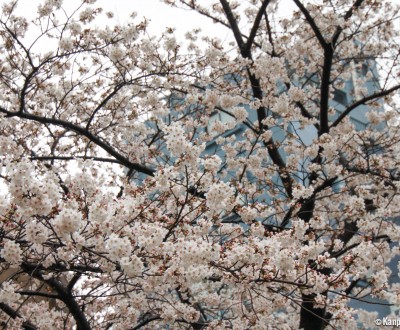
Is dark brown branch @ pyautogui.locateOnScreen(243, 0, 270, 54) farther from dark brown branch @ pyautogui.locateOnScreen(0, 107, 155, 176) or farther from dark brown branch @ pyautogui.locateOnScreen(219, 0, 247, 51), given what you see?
dark brown branch @ pyautogui.locateOnScreen(0, 107, 155, 176)

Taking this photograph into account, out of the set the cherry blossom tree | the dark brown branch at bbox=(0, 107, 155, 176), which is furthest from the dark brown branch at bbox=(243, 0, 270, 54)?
the dark brown branch at bbox=(0, 107, 155, 176)

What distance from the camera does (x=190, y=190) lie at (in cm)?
457

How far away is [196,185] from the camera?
3.96 m

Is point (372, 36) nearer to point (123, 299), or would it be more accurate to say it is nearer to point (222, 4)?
point (222, 4)

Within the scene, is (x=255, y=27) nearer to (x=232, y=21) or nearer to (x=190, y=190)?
(x=232, y=21)

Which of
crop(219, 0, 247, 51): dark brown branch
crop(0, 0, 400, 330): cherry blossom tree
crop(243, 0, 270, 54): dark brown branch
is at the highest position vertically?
crop(219, 0, 247, 51): dark brown branch

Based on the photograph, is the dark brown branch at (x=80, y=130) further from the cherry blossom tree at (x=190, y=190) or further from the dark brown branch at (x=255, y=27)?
the dark brown branch at (x=255, y=27)

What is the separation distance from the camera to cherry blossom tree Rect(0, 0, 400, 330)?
11.7 feet

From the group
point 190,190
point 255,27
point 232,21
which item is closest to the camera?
point 190,190

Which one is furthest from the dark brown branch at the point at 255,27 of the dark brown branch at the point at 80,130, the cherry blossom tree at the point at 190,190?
the dark brown branch at the point at 80,130

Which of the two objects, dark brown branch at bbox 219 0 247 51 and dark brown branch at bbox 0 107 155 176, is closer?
dark brown branch at bbox 0 107 155 176

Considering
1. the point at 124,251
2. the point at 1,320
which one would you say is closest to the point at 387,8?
the point at 124,251

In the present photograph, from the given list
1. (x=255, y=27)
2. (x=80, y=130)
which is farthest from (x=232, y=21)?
(x=80, y=130)

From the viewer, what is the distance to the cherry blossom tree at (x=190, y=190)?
3566 mm
